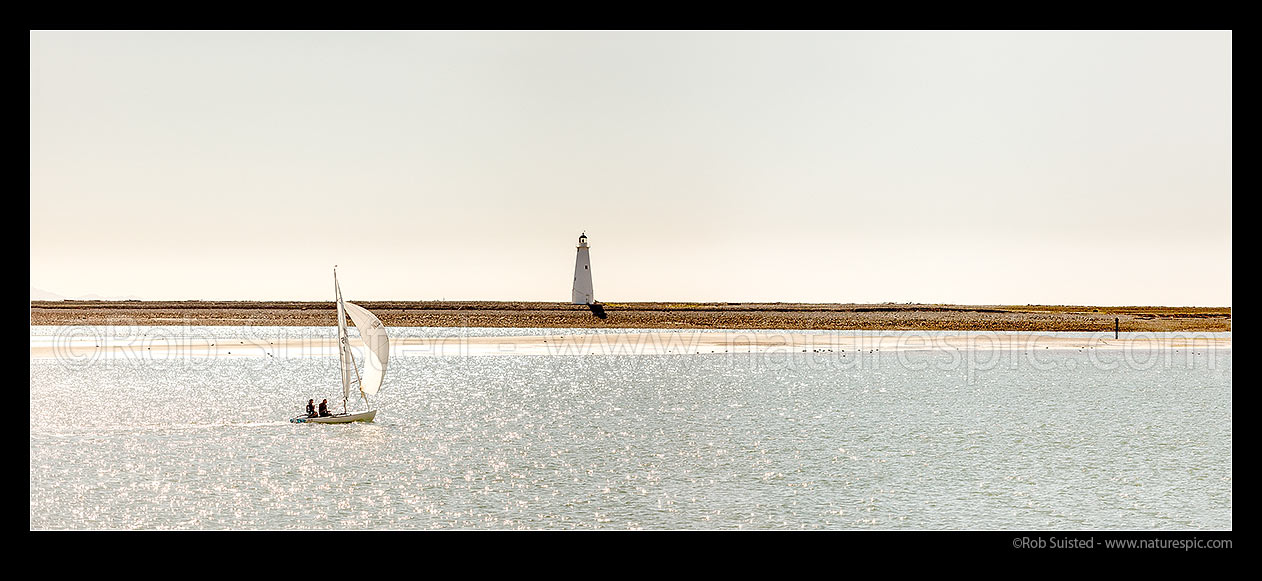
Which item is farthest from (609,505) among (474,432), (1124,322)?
(1124,322)

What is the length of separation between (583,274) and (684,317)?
15190mm

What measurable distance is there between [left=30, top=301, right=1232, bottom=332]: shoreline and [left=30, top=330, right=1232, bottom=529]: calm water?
42965 millimetres

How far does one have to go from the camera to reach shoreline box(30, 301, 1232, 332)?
327ft

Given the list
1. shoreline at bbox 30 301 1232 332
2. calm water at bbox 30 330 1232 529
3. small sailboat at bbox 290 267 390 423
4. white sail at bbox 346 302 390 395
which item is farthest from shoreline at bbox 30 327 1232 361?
white sail at bbox 346 302 390 395

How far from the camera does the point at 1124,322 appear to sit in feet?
348

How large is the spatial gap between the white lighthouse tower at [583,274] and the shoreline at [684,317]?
4.32 feet

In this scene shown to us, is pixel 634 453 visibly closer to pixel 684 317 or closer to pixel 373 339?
pixel 373 339

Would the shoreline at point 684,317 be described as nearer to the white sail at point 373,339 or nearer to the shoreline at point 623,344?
the shoreline at point 623,344

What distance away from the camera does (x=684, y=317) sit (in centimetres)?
10250

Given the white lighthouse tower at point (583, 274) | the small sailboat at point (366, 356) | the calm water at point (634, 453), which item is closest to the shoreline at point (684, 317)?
the white lighthouse tower at point (583, 274)

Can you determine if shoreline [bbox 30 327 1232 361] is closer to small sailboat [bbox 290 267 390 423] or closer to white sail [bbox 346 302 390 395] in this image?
small sailboat [bbox 290 267 390 423]

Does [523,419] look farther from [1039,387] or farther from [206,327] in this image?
[206,327]

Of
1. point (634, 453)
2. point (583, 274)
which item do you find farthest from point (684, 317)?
point (634, 453)

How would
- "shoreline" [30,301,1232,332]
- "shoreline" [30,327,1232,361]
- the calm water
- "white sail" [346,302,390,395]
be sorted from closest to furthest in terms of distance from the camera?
the calm water
"white sail" [346,302,390,395]
"shoreline" [30,327,1232,361]
"shoreline" [30,301,1232,332]
